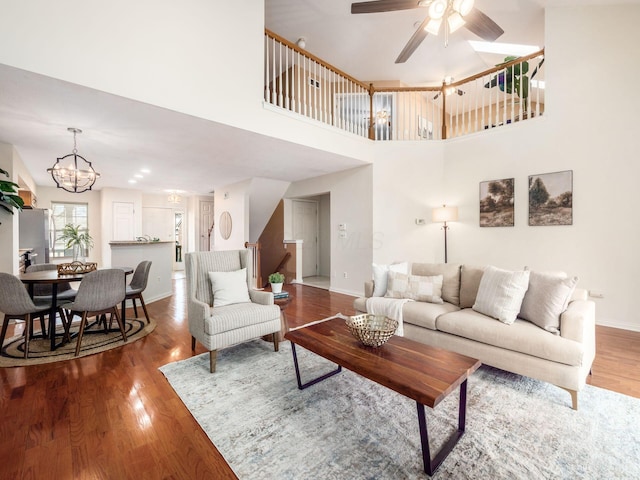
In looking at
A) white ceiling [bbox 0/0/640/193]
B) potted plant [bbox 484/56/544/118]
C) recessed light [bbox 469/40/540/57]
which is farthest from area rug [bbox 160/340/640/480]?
recessed light [bbox 469/40/540/57]

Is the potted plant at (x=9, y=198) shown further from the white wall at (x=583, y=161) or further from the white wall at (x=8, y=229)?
the white wall at (x=583, y=161)

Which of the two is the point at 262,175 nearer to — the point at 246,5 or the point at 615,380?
the point at 246,5

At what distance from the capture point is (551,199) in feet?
13.5

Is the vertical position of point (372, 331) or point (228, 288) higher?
point (228, 288)

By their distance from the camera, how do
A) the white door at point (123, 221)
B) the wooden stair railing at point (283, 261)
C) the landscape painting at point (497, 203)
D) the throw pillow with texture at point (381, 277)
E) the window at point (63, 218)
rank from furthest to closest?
the white door at point (123, 221) → the window at point (63, 218) → the wooden stair railing at point (283, 261) → the landscape painting at point (497, 203) → the throw pillow with texture at point (381, 277)

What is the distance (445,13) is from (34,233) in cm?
781

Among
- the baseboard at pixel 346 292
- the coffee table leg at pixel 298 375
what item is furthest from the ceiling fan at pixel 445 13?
the baseboard at pixel 346 292

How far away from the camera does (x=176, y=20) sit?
2.95 metres

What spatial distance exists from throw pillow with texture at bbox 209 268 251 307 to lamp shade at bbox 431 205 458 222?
3.61 meters

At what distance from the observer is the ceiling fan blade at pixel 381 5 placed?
284 centimetres

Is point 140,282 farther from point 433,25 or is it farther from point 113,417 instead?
point 433,25

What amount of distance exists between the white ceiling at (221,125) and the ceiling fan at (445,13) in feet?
6.24

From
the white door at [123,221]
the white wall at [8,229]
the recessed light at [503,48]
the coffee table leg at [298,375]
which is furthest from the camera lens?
the white door at [123,221]

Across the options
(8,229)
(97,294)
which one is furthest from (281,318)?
(8,229)
